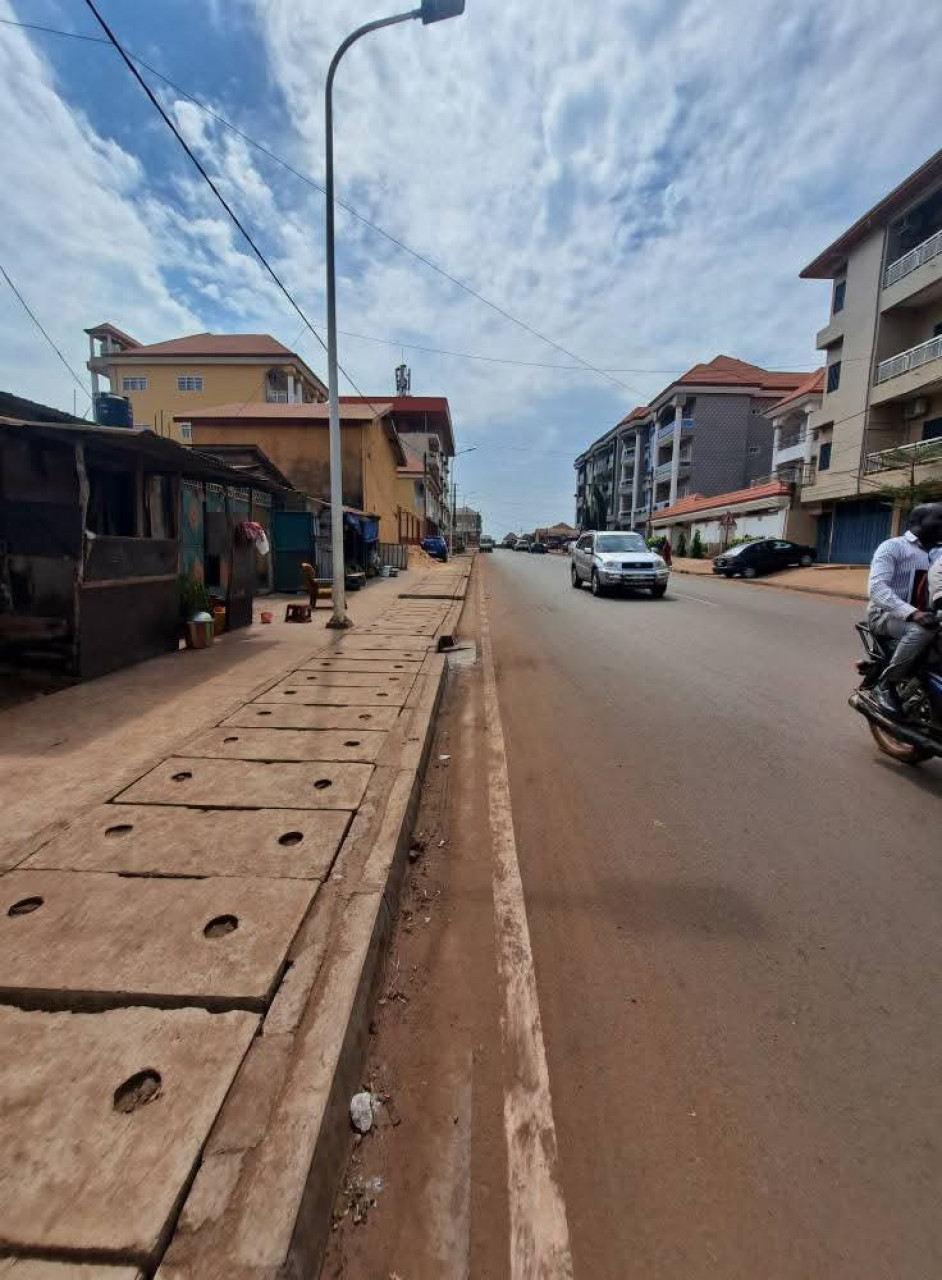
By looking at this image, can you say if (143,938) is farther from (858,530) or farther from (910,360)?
(858,530)

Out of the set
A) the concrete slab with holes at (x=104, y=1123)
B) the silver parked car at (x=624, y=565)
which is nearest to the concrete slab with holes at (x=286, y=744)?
the concrete slab with holes at (x=104, y=1123)

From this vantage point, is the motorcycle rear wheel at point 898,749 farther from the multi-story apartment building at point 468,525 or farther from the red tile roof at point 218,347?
the multi-story apartment building at point 468,525

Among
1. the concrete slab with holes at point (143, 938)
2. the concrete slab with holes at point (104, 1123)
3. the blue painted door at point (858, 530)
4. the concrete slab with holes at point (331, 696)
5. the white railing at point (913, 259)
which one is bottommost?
the concrete slab with holes at point (104, 1123)

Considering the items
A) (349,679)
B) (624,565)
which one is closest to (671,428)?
(624,565)

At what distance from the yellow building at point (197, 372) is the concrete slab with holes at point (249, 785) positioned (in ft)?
150

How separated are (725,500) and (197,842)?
42159 millimetres

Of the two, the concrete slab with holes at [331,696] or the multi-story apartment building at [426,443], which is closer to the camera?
the concrete slab with holes at [331,696]

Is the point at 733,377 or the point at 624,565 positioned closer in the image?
the point at 624,565

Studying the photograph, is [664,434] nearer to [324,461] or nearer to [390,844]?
[324,461]

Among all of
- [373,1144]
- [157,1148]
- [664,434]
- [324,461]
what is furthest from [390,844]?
[664,434]

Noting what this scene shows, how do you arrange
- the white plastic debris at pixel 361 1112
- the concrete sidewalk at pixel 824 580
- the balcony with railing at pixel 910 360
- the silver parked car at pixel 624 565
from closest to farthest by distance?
the white plastic debris at pixel 361 1112
the silver parked car at pixel 624 565
the concrete sidewalk at pixel 824 580
the balcony with railing at pixel 910 360

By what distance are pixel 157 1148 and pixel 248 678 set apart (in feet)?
18.8

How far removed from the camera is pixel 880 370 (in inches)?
1049

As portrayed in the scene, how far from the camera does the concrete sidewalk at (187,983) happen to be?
148cm
